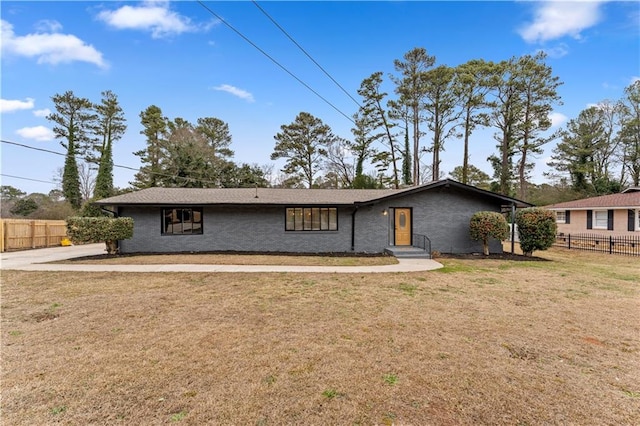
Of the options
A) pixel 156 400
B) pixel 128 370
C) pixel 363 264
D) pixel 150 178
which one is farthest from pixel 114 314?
pixel 150 178

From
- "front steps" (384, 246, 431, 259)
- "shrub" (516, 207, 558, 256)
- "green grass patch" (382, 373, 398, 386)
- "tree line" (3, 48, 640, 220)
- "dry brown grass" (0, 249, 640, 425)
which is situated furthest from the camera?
"tree line" (3, 48, 640, 220)

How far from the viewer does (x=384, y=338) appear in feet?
13.8

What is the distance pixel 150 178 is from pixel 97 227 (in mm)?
18351

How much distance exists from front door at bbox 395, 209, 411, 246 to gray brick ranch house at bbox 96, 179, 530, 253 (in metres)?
0.05

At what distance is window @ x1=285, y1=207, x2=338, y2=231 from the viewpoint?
45.7ft

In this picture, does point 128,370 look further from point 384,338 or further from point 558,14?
point 558,14

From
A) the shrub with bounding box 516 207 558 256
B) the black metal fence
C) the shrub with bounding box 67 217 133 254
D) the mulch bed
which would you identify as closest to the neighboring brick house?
the black metal fence

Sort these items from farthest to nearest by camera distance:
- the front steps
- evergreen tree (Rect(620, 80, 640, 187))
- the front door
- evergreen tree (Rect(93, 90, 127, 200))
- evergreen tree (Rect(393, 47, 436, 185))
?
evergreen tree (Rect(93, 90, 127, 200))
evergreen tree (Rect(620, 80, 640, 187))
evergreen tree (Rect(393, 47, 436, 185))
the front door
the front steps

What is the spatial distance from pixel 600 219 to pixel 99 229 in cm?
2788

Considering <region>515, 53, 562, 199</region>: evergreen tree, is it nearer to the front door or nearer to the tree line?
the tree line

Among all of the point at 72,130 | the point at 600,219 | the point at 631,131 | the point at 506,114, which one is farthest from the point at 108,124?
the point at 631,131

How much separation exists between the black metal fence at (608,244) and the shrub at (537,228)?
16.1 ft

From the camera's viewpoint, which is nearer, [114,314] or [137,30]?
[114,314]

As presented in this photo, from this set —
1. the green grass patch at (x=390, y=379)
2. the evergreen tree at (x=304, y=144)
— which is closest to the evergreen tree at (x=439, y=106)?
the evergreen tree at (x=304, y=144)
